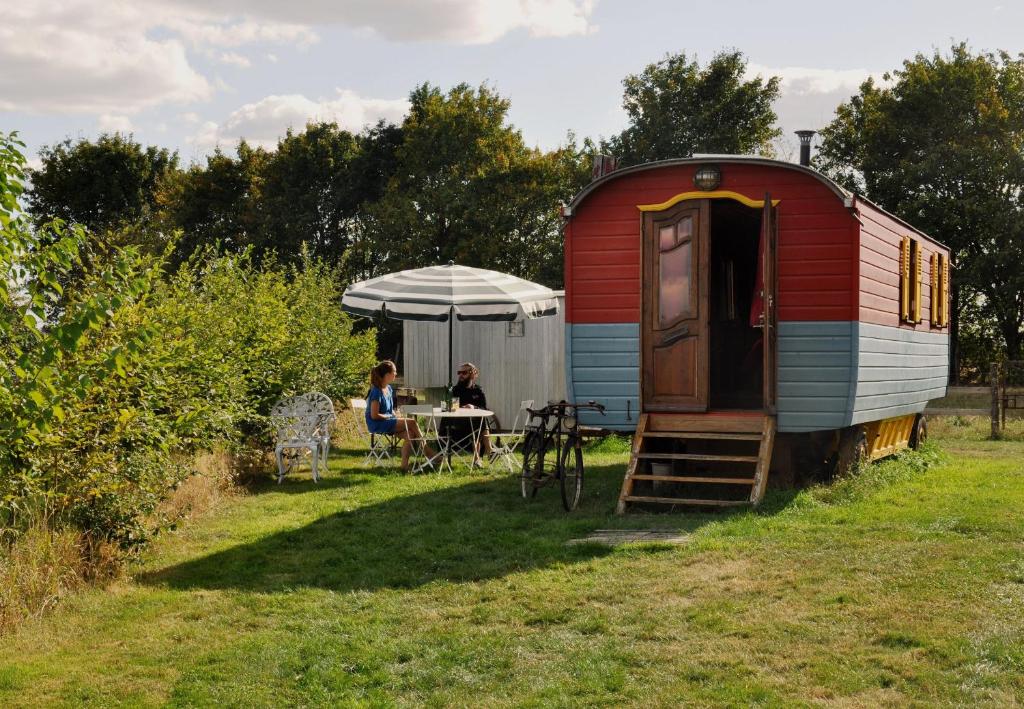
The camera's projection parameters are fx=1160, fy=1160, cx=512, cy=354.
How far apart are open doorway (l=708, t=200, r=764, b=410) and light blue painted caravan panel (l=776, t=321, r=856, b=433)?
7.51 feet

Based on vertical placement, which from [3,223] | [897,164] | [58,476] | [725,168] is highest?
[897,164]

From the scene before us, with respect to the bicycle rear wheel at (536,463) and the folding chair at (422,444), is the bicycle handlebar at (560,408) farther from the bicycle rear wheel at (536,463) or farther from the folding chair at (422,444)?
the folding chair at (422,444)

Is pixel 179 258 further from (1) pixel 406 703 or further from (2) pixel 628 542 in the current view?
(1) pixel 406 703

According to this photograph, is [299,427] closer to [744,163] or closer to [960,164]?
[744,163]

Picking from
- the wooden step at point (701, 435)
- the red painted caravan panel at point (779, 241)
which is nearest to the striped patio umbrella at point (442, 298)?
the red painted caravan panel at point (779, 241)

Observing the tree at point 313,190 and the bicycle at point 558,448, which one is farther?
the tree at point 313,190

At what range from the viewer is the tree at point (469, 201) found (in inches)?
1224

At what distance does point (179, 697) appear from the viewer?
4688 mm

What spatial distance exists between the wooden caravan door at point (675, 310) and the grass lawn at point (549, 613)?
1304 millimetres

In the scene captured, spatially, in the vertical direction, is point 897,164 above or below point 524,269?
above

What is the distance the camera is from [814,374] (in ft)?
31.7

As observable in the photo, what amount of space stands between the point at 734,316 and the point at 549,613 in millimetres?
7724

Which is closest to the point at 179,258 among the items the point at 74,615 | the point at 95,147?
the point at 95,147

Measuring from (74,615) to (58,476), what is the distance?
826 mm
